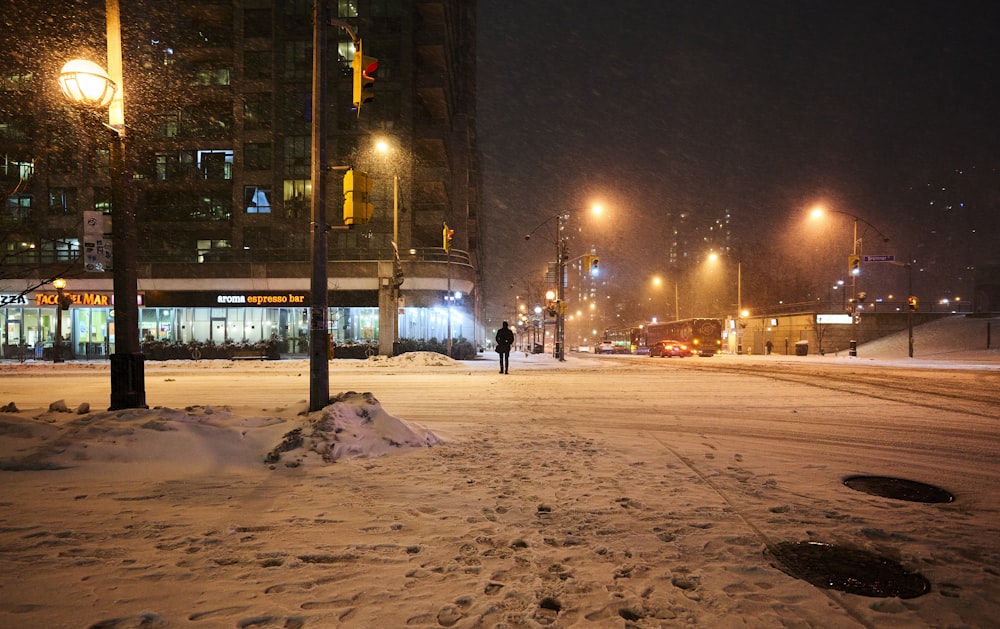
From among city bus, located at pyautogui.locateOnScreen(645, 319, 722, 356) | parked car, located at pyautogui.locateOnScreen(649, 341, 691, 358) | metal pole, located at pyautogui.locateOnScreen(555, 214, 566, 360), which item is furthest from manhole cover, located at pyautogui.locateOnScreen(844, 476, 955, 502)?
city bus, located at pyautogui.locateOnScreen(645, 319, 722, 356)


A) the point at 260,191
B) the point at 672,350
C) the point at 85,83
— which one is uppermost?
the point at 260,191

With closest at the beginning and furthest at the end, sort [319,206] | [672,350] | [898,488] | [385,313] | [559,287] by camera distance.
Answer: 1. [898,488]
2. [319,206]
3. [559,287]
4. [385,313]
5. [672,350]

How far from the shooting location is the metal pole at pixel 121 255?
25.5 ft

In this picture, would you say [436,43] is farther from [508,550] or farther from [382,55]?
[508,550]

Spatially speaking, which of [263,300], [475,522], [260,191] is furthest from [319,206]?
[260,191]

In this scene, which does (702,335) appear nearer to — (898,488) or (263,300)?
(263,300)

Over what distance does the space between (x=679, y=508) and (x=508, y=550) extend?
1.79 meters

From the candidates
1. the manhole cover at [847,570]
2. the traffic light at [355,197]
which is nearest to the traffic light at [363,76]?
the traffic light at [355,197]

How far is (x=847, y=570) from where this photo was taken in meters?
3.39

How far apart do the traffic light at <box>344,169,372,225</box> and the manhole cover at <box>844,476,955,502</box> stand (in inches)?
311

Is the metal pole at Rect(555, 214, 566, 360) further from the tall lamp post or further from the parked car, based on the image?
the tall lamp post

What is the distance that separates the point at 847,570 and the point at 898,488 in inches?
105

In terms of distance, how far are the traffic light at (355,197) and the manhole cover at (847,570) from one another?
7.67 m

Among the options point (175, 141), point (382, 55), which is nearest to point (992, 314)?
point (382, 55)
